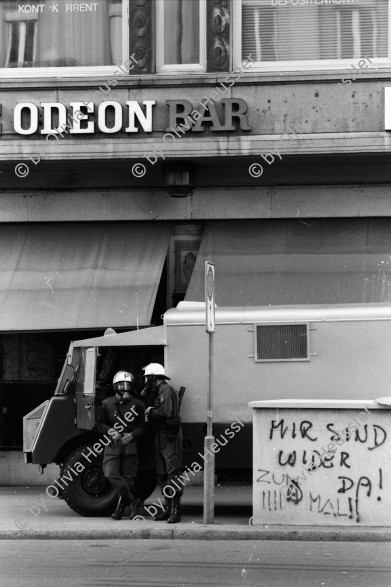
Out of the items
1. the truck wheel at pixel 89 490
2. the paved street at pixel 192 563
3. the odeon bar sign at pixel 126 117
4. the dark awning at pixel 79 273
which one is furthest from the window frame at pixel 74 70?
the paved street at pixel 192 563

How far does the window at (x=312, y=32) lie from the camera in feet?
59.3

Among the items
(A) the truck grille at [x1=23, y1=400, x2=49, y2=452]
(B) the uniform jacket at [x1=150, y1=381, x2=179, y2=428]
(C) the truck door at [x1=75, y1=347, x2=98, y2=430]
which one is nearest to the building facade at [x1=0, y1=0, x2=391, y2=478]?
(A) the truck grille at [x1=23, y1=400, x2=49, y2=452]

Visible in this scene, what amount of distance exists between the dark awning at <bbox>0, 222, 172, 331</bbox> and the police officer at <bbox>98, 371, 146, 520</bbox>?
Result: 3.43 m

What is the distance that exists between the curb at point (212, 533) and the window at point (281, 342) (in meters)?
2.19

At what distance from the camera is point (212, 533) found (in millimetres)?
13164

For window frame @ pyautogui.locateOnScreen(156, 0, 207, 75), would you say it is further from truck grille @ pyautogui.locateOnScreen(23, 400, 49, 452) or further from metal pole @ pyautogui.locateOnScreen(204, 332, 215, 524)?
metal pole @ pyautogui.locateOnScreen(204, 332, 215, 524)

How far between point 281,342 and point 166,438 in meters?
1.81

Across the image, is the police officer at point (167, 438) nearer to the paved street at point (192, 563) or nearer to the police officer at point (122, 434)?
the police officer at point (122, 434)

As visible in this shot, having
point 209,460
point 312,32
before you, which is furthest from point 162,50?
point 209,460

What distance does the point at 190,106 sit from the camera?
17.8 m

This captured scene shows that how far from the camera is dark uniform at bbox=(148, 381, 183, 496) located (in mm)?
13961

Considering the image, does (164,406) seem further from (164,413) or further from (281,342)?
(281,342)

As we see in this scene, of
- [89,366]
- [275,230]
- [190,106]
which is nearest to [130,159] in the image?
[190,106]

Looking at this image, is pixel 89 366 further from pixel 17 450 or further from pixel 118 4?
pixel 118 4
